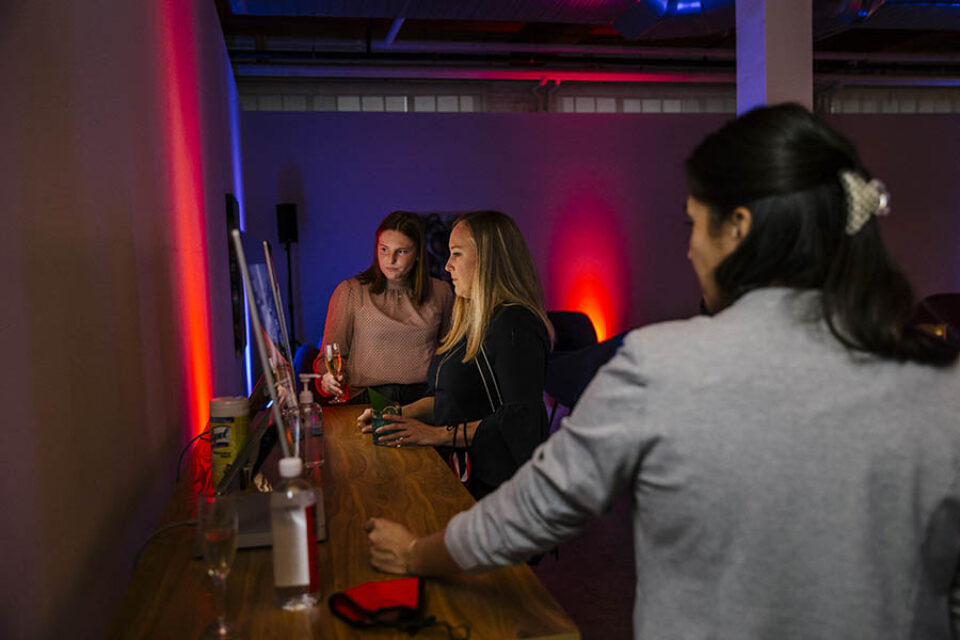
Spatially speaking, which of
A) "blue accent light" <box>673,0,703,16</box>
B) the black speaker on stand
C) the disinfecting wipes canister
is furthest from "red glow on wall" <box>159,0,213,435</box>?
the black speaker on stand

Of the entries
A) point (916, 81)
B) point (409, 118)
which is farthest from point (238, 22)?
point (916, 81)

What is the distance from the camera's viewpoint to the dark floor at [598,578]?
3.37 m

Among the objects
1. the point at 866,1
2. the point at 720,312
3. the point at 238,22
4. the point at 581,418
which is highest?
the point at 238,22

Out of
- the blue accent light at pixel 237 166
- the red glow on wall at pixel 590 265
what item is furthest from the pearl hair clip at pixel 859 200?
the red glow on wall at pixel 590 265

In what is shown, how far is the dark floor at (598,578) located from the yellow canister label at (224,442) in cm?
158

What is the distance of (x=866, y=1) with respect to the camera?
4836mm

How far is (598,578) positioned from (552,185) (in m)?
5.29

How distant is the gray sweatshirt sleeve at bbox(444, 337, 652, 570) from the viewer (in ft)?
3.44

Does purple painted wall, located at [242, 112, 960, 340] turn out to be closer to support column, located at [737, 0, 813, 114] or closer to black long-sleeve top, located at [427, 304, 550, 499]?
support column, located at [737, 0, 813, 114]

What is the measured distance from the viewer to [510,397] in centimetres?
238

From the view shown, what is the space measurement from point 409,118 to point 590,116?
1979mm

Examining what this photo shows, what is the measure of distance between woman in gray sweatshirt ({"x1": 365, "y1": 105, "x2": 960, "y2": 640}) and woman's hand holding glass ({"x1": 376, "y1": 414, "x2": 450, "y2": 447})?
4.45ft

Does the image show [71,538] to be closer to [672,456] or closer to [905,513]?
[672,456]

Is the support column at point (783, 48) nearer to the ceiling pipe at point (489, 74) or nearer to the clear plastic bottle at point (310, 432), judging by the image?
the clear plastic bottle at point (310, 432)
